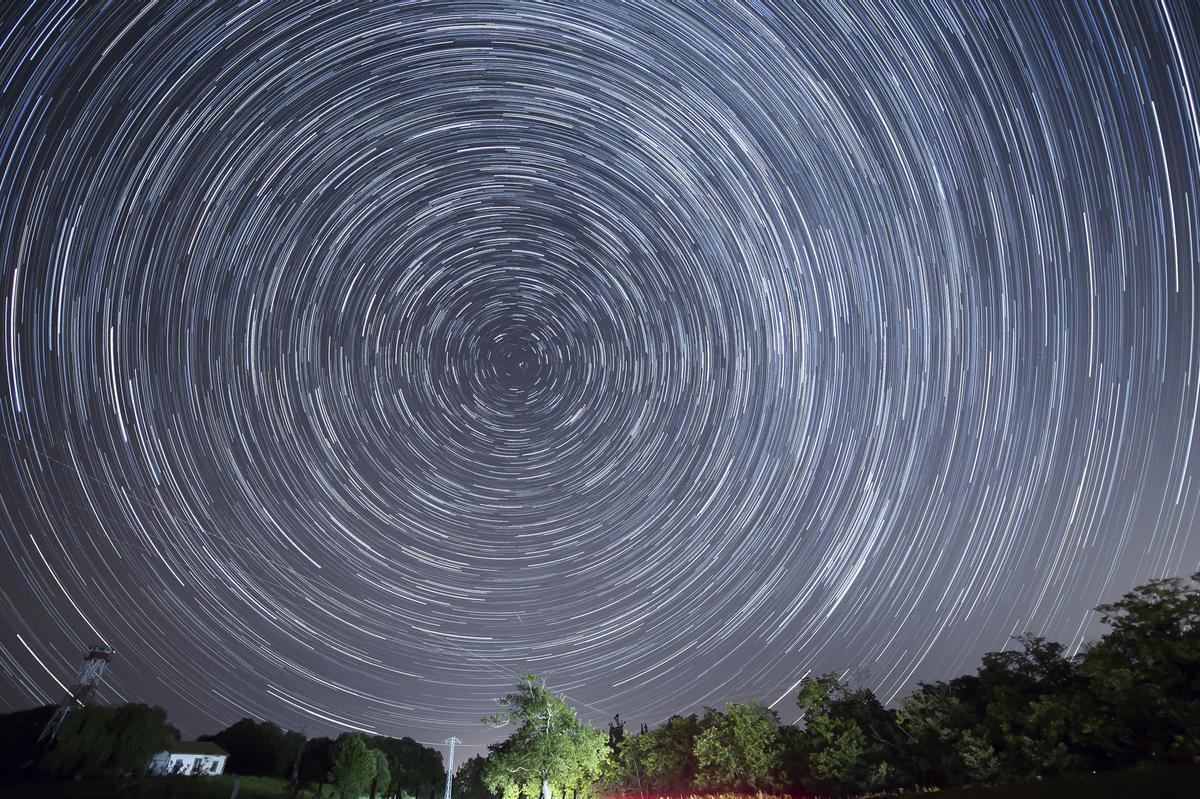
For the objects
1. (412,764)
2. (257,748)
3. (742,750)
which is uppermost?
(412,764)

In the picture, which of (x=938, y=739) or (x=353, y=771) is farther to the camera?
(x=353, y=771)

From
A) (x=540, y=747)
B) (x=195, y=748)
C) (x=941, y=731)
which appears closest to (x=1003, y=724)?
(x=941, y=731)

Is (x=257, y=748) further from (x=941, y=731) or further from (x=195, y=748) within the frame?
(x=941, y=731)

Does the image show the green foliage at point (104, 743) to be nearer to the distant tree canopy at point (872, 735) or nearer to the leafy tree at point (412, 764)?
the distant tree canopy at point (872, 735)

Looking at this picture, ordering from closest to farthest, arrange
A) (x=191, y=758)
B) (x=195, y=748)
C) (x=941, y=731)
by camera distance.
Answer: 1. (x=941, y=731)
2. (x=191, y=758)
3. (x=195, y=748)

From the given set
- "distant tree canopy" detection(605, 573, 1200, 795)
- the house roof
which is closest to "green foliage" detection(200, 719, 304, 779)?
the house roof

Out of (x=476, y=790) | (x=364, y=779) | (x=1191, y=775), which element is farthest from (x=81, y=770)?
(x=476, y=790)

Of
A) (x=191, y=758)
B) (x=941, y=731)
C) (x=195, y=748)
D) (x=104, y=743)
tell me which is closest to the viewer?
(x=941, y=731)
